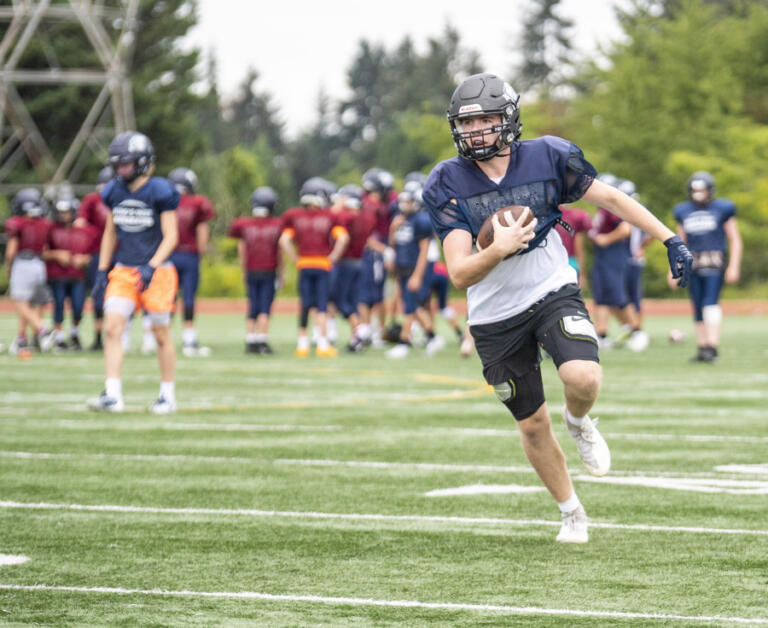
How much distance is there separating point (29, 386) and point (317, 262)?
6.42 metres

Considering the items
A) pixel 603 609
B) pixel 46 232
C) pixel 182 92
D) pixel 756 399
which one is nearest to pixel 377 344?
pixel 46 232

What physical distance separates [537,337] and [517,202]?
0.55m

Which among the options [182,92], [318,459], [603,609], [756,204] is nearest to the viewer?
[603,609]

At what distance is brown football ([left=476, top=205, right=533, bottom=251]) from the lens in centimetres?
557

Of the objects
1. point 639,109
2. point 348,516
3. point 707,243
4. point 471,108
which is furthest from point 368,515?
point 639,109

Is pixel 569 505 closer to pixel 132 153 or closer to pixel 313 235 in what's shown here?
pixel 132 153

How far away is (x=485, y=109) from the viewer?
5.81 m

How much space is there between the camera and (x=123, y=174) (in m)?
10.9

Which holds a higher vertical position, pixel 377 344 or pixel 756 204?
pixel 756 204

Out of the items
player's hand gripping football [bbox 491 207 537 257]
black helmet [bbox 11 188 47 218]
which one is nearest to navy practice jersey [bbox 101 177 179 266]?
player's hand gripping football [bbox 491 207 537 257]

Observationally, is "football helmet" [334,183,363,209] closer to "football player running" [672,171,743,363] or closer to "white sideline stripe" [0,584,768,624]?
"football player running" [672,171,743,363]

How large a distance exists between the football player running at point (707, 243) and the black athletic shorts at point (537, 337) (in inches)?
441

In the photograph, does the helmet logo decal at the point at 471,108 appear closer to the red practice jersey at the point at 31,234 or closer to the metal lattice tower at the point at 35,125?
the red practice jersey at the point at 31,234

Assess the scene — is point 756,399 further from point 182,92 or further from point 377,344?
point 182,92
